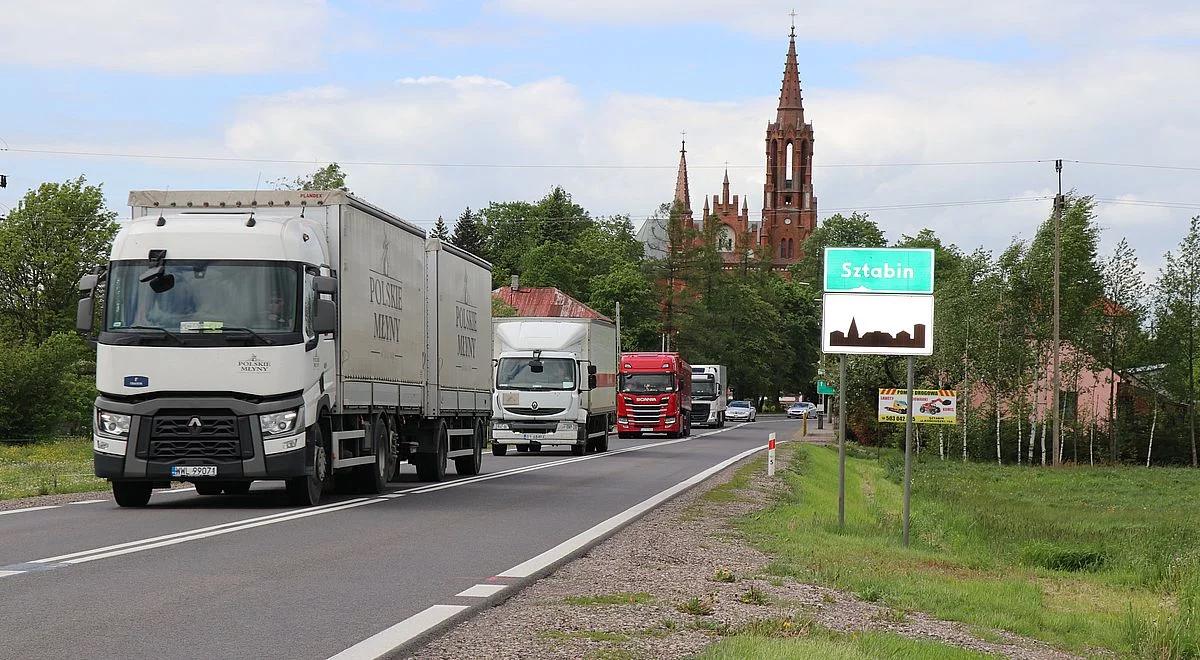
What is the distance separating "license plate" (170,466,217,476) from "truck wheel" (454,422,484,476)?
32.2 feet

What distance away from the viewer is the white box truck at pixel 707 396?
76.8 metres

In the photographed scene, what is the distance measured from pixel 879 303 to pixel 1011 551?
8622mm

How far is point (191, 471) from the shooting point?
1700 centimetres

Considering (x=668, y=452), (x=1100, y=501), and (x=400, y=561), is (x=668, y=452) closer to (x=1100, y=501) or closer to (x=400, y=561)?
(x=1100, y=501)

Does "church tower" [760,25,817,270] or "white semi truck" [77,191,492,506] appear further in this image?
"church tower" [760,25,817,270]

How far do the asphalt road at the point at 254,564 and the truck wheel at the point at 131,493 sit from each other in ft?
0.63

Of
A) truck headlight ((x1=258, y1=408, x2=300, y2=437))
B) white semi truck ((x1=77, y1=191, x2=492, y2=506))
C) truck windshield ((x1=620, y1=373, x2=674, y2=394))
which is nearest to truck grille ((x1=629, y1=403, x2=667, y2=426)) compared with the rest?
truck windshield ((x1=620, y1=373, x2=674, y2=394))

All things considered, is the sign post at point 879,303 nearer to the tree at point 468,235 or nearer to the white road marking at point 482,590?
the white road marking at point 482,590

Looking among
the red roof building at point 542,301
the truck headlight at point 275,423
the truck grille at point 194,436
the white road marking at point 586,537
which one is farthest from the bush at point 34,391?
the red roof building at point 542,301

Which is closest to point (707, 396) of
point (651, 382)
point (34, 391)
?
point (651, 382)

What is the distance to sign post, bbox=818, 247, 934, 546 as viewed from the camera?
16.1 metres

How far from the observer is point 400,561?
12.1m

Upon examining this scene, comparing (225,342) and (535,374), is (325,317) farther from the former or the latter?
(535,374)

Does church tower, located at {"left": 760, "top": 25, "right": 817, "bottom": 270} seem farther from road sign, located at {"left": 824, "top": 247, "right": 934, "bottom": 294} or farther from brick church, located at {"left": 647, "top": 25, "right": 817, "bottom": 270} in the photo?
road sign, located at {"left": 824, "top": 247, "right": 934, "bottom": 294}
